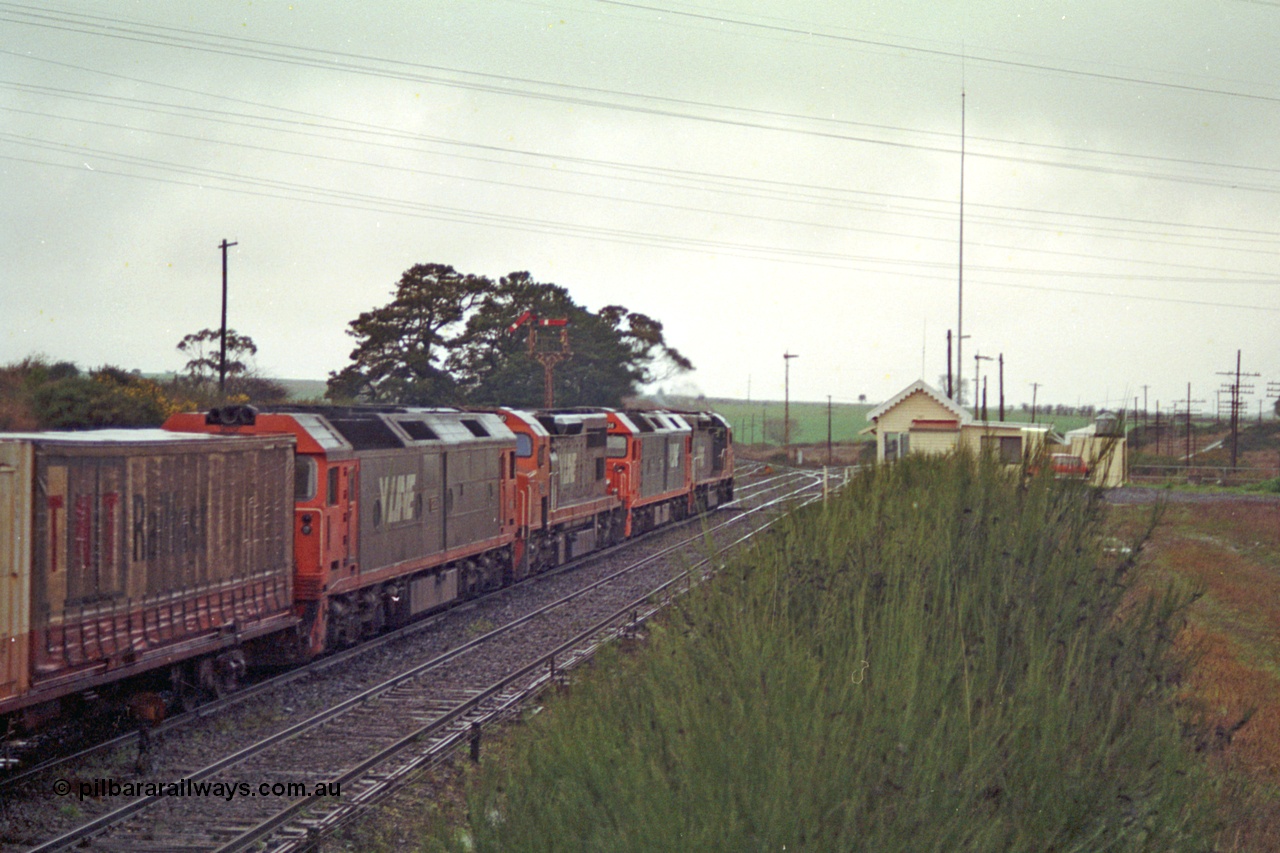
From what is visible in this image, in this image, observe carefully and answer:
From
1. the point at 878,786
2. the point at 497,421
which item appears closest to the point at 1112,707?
the point at 878,786

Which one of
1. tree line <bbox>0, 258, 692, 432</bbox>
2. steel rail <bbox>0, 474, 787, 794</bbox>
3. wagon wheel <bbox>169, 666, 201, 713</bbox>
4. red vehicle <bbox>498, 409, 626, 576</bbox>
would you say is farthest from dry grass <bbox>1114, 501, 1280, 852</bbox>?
tree line <bbox>0, 258, 692, 432</bbox>

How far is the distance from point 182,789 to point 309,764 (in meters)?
1.32

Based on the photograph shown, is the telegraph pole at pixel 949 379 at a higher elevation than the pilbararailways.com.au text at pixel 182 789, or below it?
higher

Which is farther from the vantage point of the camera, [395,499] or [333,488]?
[395,499]

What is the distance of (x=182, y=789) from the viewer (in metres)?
10.1

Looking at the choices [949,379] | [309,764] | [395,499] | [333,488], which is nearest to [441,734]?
[309,764]

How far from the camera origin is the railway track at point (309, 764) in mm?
9141

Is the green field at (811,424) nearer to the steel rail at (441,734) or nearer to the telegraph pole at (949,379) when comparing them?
the telegraph pole at (949,379)

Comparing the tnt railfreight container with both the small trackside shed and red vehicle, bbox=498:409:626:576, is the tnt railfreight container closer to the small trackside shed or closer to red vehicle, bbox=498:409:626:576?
red vehicle, bbox=498:409:626:576

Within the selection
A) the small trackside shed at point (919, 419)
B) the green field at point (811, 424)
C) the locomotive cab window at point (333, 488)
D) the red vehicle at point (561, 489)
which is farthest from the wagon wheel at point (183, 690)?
the green field at point (811, 424)

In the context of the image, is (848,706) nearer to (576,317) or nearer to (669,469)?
(669,469)

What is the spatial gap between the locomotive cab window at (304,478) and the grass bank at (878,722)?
8.48m

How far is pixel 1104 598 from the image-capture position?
872cm

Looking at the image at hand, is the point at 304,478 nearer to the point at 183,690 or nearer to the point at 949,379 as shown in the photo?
the point at 183,690
